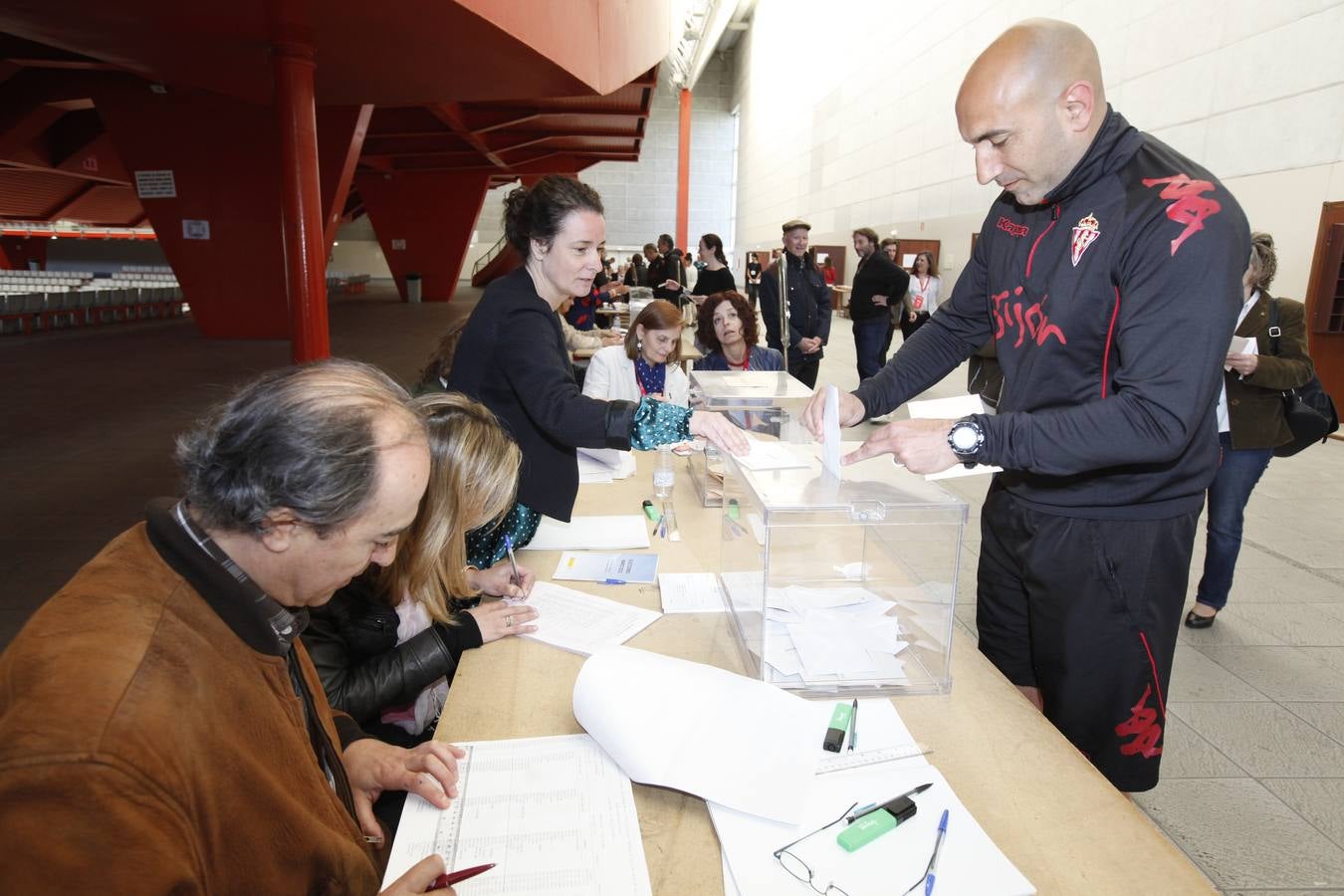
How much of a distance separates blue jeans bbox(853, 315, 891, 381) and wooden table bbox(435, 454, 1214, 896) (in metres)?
5.87

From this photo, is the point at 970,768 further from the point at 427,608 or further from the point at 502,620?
the point at 427,608

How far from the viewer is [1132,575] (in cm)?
139

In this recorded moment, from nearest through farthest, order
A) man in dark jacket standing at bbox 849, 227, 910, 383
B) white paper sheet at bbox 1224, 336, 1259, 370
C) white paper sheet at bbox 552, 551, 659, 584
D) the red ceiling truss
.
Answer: white paper sheet at bbox 552, 551, 659, 584, white paper sheet at bbox 1224, 336, 1259, 370, man in dark jacket standing at bbox 849, 227, 910, 383, the red ceiling truss

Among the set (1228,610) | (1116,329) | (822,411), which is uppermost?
(1116,329)

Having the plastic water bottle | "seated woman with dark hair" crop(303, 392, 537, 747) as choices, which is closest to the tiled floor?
"seated woman with dark hair" crop(303, 392, 537, 747)

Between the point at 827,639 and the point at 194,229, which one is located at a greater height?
the point at 194,229

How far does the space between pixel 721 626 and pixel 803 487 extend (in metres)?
0.39

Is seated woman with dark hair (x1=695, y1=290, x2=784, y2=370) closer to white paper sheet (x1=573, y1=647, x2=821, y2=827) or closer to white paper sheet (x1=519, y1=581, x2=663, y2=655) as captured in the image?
white paper sheet (x1=519, y1=581, x2=663, y2=655)

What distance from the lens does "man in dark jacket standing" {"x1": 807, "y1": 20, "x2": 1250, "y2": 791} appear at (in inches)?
48.0

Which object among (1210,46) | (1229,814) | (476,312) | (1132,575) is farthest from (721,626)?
(1210,46)

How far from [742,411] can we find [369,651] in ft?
4.07

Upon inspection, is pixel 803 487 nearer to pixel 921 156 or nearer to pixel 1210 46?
pixel 1210 46

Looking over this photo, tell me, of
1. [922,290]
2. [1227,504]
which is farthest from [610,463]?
[922,290]

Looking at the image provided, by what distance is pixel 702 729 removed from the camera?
A: 1110 mm
